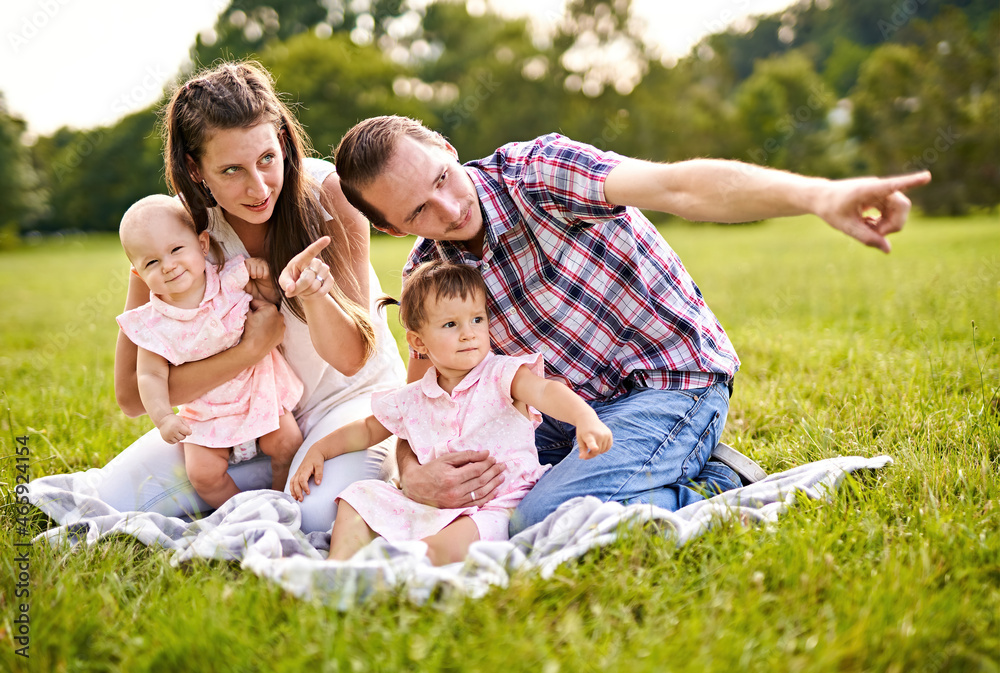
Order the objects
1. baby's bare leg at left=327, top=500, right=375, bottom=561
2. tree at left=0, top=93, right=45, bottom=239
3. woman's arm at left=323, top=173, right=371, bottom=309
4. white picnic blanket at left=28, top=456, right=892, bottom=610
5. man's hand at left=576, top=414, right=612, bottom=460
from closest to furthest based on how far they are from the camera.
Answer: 1. white picnic blanket at left=28, top=456, right=892, bottom=610
2. man's hand at left=576, top=414, right=612, bottom=460
3. baby's bare leg at left=327, top=500, right=375, bottom=561
4. woman's arm at left=323, top=173, right=371, bottom=309
5. tree at left=0, top=93, right=45, bottom=239

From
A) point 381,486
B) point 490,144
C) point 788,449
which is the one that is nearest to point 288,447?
point 381,486

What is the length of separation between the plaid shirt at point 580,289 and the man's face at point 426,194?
0.06 m

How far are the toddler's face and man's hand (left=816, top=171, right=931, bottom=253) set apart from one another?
1.14m

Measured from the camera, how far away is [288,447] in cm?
287

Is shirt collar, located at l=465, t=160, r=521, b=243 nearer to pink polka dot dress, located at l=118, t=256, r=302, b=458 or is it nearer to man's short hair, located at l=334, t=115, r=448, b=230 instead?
man's short hair, located at l=334, t=115, r=448, b=230

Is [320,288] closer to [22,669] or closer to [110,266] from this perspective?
[22,669]

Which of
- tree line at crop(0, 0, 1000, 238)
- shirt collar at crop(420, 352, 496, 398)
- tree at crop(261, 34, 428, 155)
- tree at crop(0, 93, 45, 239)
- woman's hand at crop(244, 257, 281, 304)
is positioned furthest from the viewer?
tree at crop(261, 34, 428, 155)

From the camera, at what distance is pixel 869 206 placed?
5.65ft

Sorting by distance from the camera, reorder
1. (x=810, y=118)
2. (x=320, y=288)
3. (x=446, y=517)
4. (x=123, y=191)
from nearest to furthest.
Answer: (x=446, y=517) → (x=320, y=288) → (x=810, y=118) → (x=123, y=191)

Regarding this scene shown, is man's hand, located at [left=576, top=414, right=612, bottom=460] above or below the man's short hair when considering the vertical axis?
below

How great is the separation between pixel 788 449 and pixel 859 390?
0.85 metres

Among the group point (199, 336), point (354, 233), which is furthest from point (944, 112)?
point (199, 336)

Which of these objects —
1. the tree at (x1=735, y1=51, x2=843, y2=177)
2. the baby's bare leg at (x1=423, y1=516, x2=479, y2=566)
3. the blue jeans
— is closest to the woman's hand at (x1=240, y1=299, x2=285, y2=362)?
the baby's bare leg at (x1=423, y1=516, x2=479, y2=566)

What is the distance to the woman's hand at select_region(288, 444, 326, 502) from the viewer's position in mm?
2573
